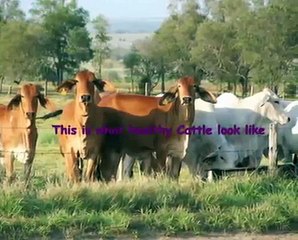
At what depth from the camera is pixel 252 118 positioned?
1588 centimetres

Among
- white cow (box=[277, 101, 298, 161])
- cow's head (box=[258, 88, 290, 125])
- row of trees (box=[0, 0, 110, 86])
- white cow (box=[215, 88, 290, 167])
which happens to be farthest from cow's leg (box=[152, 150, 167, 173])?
row of trees (box=[0, 0, 110, 86])

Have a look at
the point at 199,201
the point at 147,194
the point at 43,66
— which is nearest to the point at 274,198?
the point at 199,201

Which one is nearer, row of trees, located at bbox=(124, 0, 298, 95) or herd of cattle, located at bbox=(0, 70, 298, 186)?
A: herd of cattle, located at bbox=(0, 70, 298, 186)

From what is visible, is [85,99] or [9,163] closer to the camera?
[85,99]

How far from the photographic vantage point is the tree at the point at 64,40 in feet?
215

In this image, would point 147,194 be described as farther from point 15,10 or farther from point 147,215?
point 15,10

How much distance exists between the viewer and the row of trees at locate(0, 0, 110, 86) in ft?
194

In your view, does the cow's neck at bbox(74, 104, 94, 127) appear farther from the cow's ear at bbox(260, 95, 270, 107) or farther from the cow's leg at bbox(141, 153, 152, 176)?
the cow's ear at bbox(260, 95, 270, 107)

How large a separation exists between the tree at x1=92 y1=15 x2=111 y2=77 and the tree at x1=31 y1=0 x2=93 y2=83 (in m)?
0.81

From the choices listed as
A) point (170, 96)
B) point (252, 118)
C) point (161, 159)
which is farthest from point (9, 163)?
point (252, 118)

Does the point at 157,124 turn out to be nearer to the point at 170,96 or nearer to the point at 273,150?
the point at 170,96

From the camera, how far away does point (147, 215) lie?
9750 mm

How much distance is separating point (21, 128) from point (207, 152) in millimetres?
→ 3865

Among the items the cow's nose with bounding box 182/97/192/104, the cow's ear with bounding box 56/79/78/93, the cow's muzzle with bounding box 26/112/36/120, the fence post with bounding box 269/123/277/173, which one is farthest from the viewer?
the fence post with bounding box 269/123/277/173
